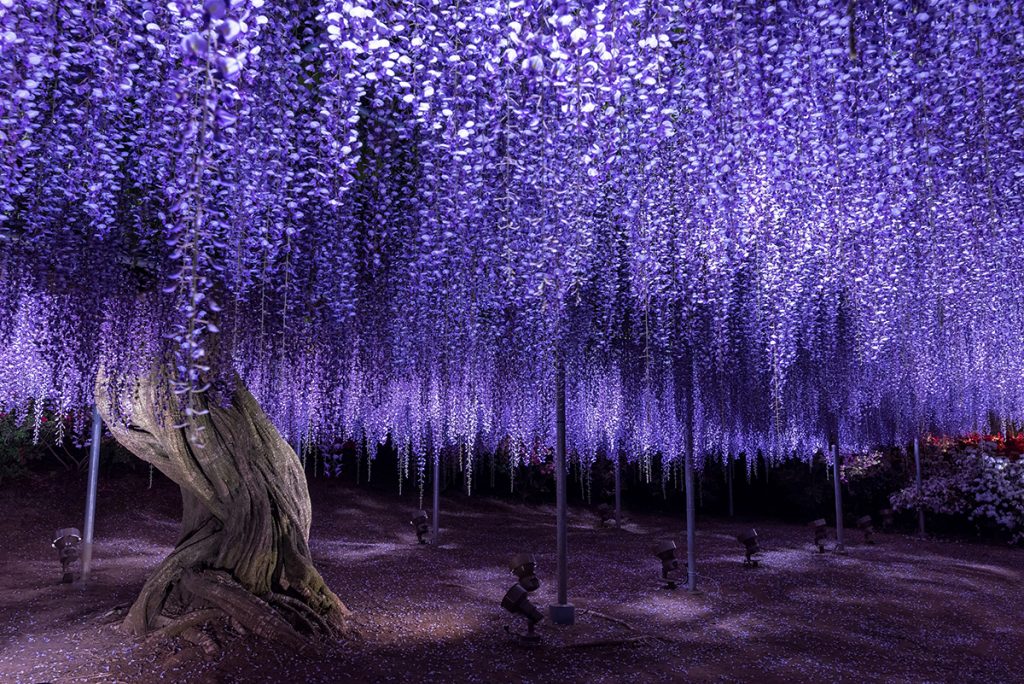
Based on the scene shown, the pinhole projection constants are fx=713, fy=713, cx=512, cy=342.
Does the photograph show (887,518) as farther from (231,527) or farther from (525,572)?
(231,527)

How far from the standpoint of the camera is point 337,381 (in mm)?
6801

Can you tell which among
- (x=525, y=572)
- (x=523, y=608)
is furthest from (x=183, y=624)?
(x=525, y=572)

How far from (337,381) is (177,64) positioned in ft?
13.3

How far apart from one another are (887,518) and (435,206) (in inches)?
592

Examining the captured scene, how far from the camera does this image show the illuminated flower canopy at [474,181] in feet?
8.63

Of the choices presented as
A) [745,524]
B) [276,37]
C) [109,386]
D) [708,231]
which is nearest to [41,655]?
[109,386]

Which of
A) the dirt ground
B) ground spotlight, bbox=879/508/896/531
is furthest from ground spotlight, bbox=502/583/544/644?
ground spotlight, bbox=879/508/896/531

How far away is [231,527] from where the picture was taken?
547 cm

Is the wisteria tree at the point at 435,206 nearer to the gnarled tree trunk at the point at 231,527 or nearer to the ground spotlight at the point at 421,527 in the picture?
the gnarled tree trunk at the point at 231,527

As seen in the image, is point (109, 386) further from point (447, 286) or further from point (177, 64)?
point (177, 64)

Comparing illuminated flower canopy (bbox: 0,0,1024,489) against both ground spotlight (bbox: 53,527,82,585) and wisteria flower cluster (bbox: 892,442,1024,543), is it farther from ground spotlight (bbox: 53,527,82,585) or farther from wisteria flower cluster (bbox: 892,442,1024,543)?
wisteria flower cluster (bbox: 892,442,1024,543)

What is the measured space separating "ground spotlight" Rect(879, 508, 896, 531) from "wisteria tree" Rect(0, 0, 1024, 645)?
8.17 metres

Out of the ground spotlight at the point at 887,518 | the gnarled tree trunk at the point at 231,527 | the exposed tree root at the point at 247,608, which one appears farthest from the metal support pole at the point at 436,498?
the ground spotlight at the point at 887,518

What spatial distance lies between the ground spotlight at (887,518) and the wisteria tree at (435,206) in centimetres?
817
